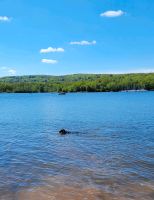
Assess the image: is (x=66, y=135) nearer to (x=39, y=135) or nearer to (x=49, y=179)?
(x=39, y=135)

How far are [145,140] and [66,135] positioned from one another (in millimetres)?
8539

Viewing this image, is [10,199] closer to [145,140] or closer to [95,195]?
[95,195]

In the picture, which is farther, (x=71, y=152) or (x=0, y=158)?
(x=71, y=152)

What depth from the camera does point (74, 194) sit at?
15.2m

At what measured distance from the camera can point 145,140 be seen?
2898 cm

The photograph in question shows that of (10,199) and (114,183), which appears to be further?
(114,183)

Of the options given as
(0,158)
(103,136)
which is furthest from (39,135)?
(0,158)

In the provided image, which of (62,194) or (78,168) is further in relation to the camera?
(78,168)

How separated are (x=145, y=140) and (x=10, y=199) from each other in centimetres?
1690

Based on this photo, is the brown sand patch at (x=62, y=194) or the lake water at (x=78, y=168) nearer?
the brown sand patch at (x=62, y=194)

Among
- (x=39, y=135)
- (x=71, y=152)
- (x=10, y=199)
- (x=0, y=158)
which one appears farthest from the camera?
(x=39, y=135)

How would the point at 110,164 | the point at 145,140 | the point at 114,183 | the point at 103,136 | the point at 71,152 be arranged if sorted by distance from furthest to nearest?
the point at 103,136
the point at 145,140
the point at 71,152
the point at 110,164
the point at 114,183

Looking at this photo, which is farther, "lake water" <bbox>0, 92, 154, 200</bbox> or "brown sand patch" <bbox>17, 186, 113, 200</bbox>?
"lake water" <bbox>0, 92, 154, 200</bbox>

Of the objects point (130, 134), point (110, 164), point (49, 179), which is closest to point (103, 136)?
point (130, 134)
